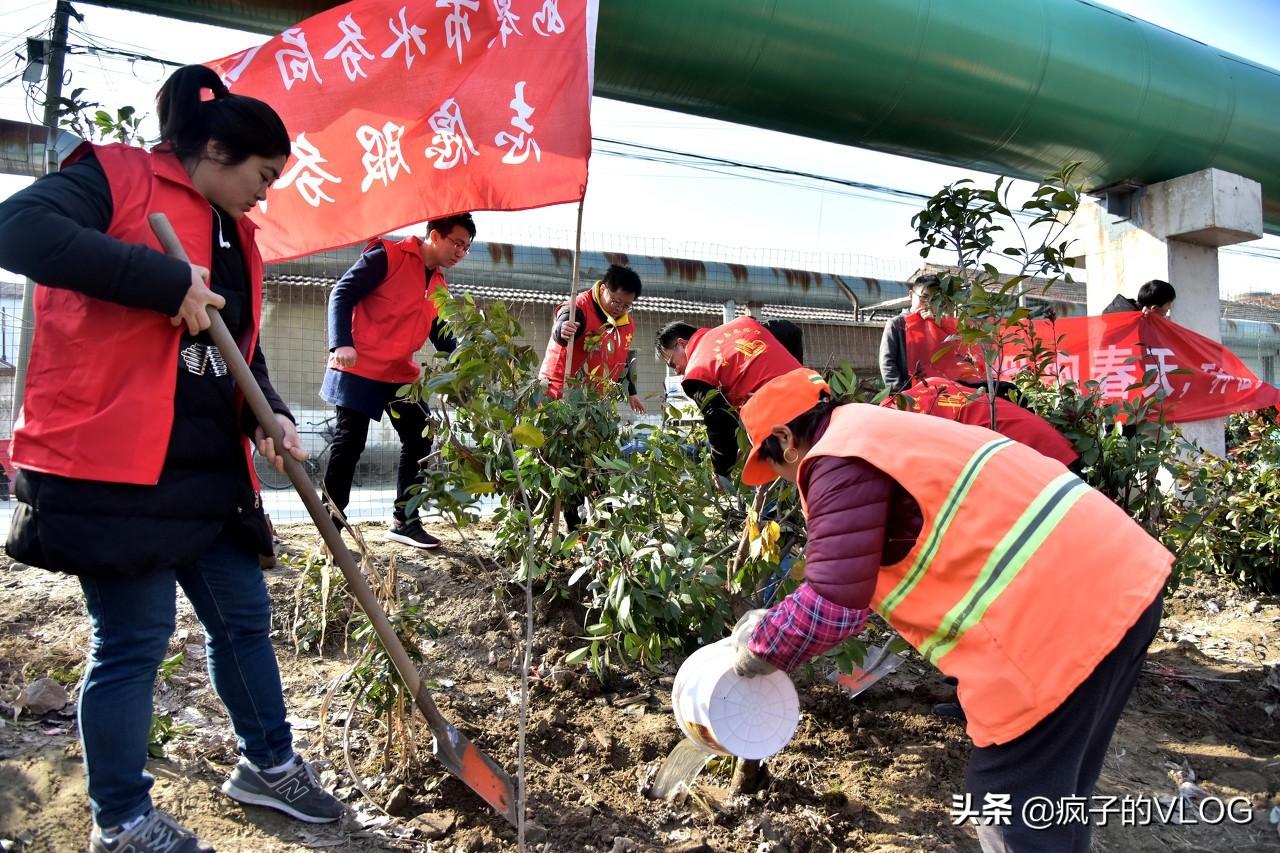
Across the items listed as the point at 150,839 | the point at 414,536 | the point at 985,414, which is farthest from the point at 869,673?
the point at 414,536

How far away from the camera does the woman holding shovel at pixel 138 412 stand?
1.55 m

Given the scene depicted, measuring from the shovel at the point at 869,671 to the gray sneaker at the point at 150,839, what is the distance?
1927 millimetres

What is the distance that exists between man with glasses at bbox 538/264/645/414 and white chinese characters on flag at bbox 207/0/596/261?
86 cm

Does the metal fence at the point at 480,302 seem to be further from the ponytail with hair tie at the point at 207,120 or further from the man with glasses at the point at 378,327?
the ponytail with hair tie at the point at 207,120

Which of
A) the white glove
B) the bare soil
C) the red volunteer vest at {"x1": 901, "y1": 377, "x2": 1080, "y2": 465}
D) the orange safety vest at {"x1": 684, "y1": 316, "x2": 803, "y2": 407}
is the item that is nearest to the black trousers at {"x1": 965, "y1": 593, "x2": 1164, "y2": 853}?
the white glove

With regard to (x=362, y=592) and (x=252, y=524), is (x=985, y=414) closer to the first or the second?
(x=362, y=592)

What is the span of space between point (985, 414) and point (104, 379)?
8.46ft

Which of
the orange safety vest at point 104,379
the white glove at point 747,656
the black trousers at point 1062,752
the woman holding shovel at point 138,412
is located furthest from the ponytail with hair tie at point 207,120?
the black trousers at point 1062,752

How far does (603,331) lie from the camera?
4277mm

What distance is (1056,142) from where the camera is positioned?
594 cm

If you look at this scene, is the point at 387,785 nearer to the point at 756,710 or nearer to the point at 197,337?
the point at 756,710

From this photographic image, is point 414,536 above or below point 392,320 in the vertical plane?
below

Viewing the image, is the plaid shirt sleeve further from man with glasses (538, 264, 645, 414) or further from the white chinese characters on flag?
man with glasses (538, 264, 645, 414)

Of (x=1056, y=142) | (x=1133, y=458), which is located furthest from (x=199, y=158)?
(x=1056, y=142)
